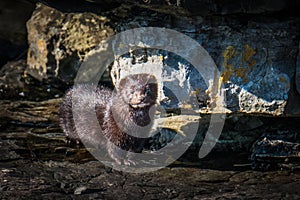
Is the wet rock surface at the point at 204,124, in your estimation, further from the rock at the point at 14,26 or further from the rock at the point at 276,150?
the rock at the point at 14,26

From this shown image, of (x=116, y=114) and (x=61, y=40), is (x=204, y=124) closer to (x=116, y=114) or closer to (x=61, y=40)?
(x=116, y=114)

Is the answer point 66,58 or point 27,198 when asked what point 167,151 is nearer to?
point 27,198

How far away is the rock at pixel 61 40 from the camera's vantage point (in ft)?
27.6

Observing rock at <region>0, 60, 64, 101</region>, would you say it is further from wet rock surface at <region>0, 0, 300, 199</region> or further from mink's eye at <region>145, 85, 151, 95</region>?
mink's eye at <region>145, 85, 151, 95</region>

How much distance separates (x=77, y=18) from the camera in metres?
8.57

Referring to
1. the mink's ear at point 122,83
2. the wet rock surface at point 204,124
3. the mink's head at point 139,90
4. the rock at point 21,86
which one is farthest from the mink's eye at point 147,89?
the rock at point 21,86

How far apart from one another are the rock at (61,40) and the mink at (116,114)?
5.50 feet

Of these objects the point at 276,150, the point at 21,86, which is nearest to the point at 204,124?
the point at 276,150

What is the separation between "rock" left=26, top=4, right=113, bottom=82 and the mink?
5.50 ft

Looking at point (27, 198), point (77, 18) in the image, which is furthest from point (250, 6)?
point (77, 18)

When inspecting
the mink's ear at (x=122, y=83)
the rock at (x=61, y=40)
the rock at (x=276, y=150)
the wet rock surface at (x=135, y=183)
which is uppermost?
the rock at (x=61, y=40)

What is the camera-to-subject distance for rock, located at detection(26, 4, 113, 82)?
8.42m

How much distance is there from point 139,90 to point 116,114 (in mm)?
A: 444

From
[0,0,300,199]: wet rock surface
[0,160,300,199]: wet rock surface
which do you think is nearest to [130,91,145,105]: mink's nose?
[0,0,300,199]: wet rock surface
